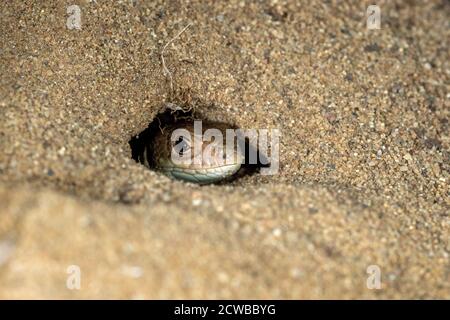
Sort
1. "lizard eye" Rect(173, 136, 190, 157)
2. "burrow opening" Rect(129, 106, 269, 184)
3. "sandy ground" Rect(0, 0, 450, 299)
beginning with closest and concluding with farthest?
1. "sandy ground" Rect(0, 0, 450, 299)
2. "burrow opening" Rect(129, 106, 269, 184)
3. "lizard eye" Rect(173, 136, 190, 157)

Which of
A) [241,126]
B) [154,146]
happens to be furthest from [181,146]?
[241,126]

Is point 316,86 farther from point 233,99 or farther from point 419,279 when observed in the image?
point 419,279

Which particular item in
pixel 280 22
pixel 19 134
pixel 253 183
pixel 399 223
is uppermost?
pixel 280 22

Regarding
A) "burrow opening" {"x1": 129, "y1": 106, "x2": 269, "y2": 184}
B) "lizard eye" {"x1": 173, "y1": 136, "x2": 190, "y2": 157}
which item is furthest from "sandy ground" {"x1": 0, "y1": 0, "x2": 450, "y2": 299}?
"lizard eye" {"x1": 173, "y1": 136, "x2": 190, "y2": 157}

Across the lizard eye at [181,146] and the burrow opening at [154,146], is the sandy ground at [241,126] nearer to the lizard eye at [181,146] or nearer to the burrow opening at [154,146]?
the burrow opening at [154,146]

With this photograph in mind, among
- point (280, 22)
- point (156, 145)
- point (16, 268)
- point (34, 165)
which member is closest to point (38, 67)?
point (34, 165)

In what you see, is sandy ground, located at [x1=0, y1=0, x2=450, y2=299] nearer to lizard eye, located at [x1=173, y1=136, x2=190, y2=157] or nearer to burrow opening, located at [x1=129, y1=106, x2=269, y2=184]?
burrow opening, located at [x1=129, y1=106, x2=269, y2=184]

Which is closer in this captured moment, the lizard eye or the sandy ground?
the sandy ground
